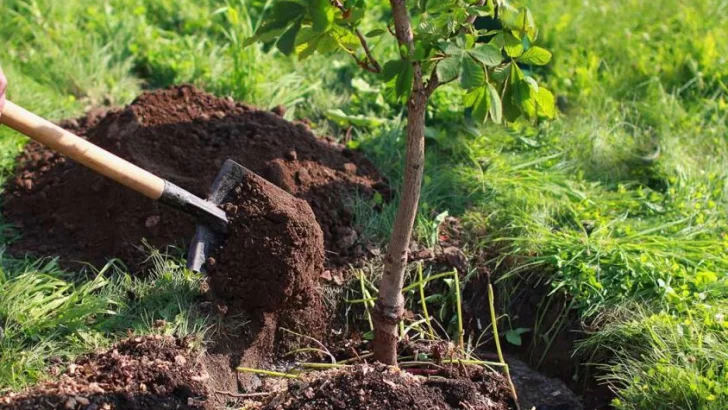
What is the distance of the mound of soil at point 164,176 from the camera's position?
4.16 m

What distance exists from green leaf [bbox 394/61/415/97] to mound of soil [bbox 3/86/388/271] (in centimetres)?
129

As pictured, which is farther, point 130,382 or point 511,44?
point 130,382

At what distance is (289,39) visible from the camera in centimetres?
316

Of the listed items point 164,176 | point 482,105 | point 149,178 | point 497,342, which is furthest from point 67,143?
point 497,342

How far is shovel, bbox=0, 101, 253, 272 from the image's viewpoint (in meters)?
3.67

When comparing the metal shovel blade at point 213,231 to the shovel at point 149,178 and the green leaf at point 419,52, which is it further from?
the green leaf at point 419,52

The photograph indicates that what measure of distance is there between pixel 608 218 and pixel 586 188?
0.37 meters

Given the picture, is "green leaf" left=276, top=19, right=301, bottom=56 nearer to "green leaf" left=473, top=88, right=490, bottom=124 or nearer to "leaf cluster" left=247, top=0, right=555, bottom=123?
"leaf cluster" left=247, top=0, right=555, bottom=123

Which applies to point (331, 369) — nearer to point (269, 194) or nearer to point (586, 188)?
point (269, 194)

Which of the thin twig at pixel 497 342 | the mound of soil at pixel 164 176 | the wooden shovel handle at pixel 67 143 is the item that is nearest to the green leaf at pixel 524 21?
the thin twig at pixel 497 342

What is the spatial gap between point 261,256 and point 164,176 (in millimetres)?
700

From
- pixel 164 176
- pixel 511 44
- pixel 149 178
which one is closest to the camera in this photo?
pixel 511 44

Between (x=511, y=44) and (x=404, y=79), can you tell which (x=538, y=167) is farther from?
(x=404, y=79)

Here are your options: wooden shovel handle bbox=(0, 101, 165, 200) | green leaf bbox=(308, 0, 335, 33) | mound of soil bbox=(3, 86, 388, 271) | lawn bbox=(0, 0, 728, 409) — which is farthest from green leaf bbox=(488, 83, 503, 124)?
wooden shovel handle bbox=(0, 101, 165, 200)
